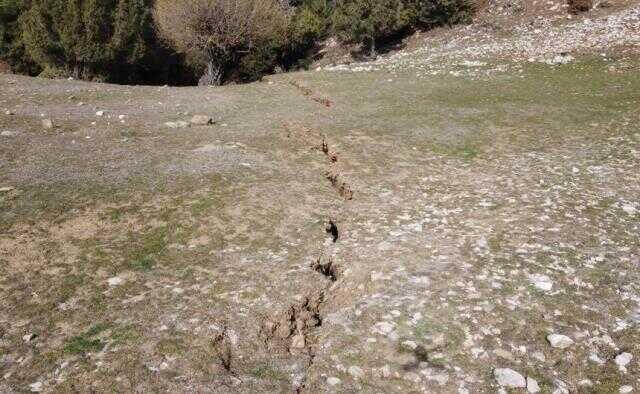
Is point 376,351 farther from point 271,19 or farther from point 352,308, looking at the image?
point 271,19

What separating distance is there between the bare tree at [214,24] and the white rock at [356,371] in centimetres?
3779

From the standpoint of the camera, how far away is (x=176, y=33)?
40.5 metres

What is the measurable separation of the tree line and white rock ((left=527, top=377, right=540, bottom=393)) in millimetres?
38748

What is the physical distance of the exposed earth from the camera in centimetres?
623

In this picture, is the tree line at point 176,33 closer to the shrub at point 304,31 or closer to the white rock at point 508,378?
the shrub at point 304,31

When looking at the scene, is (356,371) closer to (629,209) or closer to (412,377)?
(412,377)

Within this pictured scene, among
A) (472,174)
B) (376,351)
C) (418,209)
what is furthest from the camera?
(472,174)

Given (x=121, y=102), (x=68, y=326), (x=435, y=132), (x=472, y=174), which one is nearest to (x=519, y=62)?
(x=435, y=132)

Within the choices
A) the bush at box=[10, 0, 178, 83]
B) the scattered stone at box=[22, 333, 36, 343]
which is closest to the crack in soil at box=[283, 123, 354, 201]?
the scattered stone at box=[22, 333, 36, 343]

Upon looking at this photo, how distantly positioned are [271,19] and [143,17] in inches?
611

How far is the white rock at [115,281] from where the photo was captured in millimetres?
8055

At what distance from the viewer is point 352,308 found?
7.44 metres

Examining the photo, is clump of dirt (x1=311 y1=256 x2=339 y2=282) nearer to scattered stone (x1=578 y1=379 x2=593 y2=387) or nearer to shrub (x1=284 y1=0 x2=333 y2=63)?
scattered stone (x1=578 y1=379 x2=593 y2=387)

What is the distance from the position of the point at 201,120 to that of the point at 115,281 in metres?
12.2
